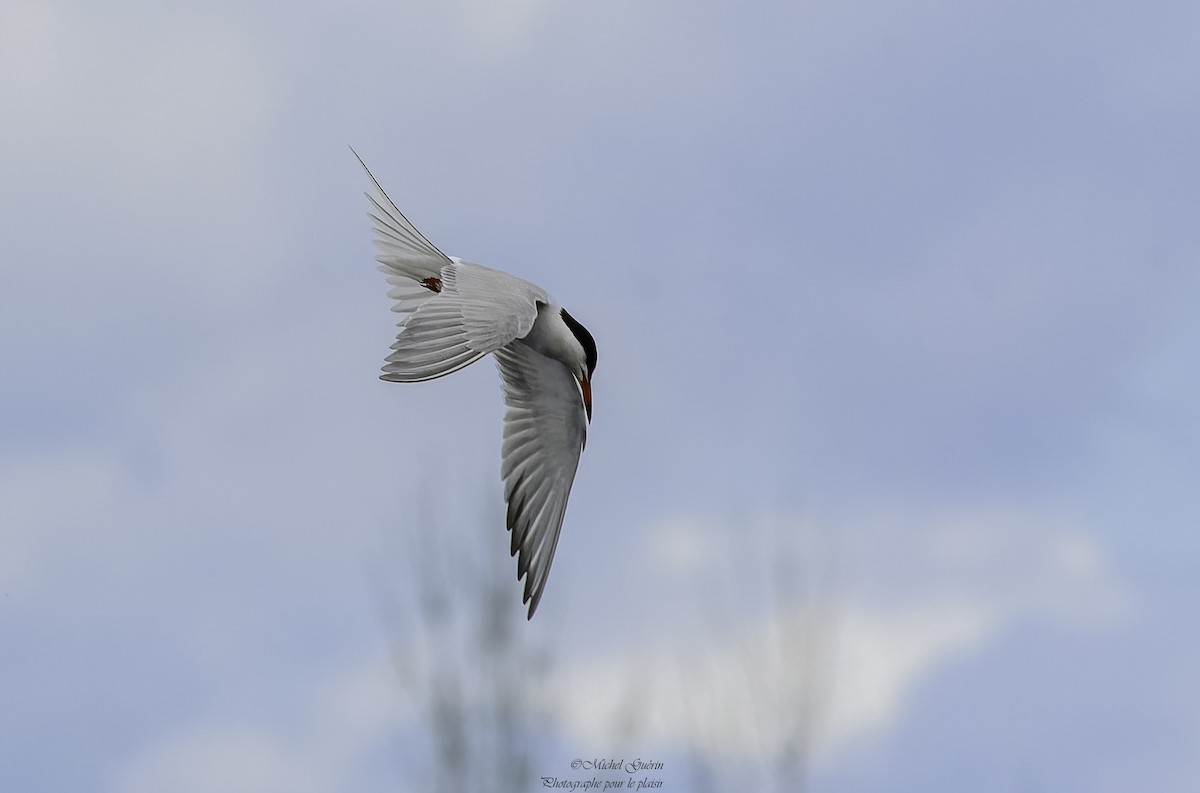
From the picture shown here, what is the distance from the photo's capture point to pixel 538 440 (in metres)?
9.06

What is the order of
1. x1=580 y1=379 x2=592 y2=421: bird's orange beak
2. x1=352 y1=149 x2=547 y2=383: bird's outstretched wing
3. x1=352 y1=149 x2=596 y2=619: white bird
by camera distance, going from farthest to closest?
x1=580 y1=379 x2=592 y2=421: bird's orange beak < x1=352 y1=149 x2=596 y2=619: white bird < x1=352 y1=149 x2=547 y2=383: bird's outstretched wing

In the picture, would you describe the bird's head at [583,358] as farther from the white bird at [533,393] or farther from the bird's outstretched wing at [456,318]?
the bird's outstretched wing at [456,318]

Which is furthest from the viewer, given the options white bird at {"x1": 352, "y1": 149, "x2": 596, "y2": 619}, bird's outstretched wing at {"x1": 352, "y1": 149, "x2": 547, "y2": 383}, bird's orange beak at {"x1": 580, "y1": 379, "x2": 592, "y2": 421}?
bird's orange beak at {"x1": 580, "y1": 379, "x2": 592, "y2": 421}

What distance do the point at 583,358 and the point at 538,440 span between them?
60 centimetres

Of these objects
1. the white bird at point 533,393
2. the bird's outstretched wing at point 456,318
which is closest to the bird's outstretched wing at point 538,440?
the white bird at point 533,393

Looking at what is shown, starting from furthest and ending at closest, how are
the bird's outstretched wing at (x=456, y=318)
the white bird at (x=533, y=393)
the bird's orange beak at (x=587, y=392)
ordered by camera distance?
the bird's orange beak at (x=587, y=392) → the white bird at (x=533, y=393) → the bird's outstretched wing at (x=456, y=318)

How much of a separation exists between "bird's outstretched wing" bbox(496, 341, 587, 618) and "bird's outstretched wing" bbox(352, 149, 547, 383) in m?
0.72

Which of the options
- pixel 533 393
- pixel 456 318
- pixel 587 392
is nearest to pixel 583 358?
pixel 587 392

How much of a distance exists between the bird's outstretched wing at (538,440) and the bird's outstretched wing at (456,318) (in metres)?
0.72

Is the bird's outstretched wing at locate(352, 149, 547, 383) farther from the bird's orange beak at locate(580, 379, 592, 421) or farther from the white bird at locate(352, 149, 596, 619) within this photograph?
the bird's orange beak at locate(580, 379, 592, 421)

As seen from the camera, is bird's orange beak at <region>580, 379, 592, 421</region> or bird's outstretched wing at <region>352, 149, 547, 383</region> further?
bird's orange beak at <region>580, 379, 592, 421</region>

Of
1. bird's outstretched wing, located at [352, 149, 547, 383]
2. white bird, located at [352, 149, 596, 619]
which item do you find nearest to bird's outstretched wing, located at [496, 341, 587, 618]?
white bird, located at [352, 149, 596, 619]

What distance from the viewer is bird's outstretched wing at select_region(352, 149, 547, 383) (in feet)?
21.1

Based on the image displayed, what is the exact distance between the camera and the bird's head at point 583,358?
8.73 m
